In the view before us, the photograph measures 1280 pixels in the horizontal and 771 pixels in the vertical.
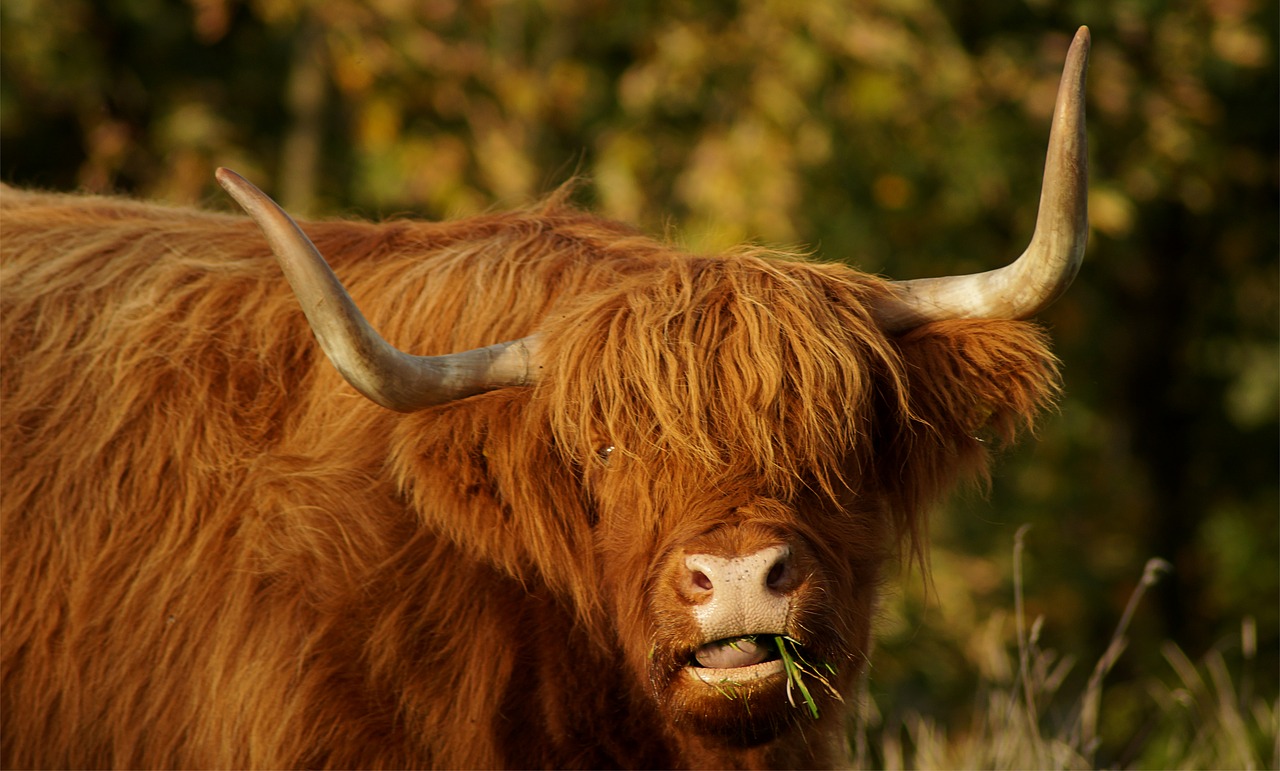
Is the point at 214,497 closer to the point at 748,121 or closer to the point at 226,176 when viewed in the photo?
the point at 226,176

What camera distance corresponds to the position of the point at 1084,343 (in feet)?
34.6

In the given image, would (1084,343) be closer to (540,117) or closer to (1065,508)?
(1065,508)

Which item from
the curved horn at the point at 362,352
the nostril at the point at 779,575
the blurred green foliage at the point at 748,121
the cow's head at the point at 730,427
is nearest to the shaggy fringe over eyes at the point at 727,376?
the cow's head at the point at 730,427

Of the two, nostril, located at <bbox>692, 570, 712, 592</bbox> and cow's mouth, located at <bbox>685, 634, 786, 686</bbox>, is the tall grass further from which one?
nostril, located at <bbox>692, 570, 712, 592</bbox>

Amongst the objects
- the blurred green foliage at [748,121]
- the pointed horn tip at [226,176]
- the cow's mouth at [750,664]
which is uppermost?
the blurred green foliage at [748,121]

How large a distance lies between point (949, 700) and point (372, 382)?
7.87 metres

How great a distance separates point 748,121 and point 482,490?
5.61 meters

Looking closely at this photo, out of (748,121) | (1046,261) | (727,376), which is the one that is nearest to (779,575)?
Answer: (727,376)

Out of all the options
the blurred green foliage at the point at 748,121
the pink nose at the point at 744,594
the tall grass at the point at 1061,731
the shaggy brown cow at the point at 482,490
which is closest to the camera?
the pink nose at the point at 744,594

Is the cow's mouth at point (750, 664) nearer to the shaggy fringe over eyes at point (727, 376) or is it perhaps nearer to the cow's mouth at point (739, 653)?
the cow's mouth at point (739, 653)

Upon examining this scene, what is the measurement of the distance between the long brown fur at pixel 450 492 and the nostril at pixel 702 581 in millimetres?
96

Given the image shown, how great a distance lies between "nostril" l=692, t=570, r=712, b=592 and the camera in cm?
259

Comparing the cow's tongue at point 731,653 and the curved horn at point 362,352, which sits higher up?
the curved horn at point 362,352

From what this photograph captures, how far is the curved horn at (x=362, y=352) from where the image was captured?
256 cm
